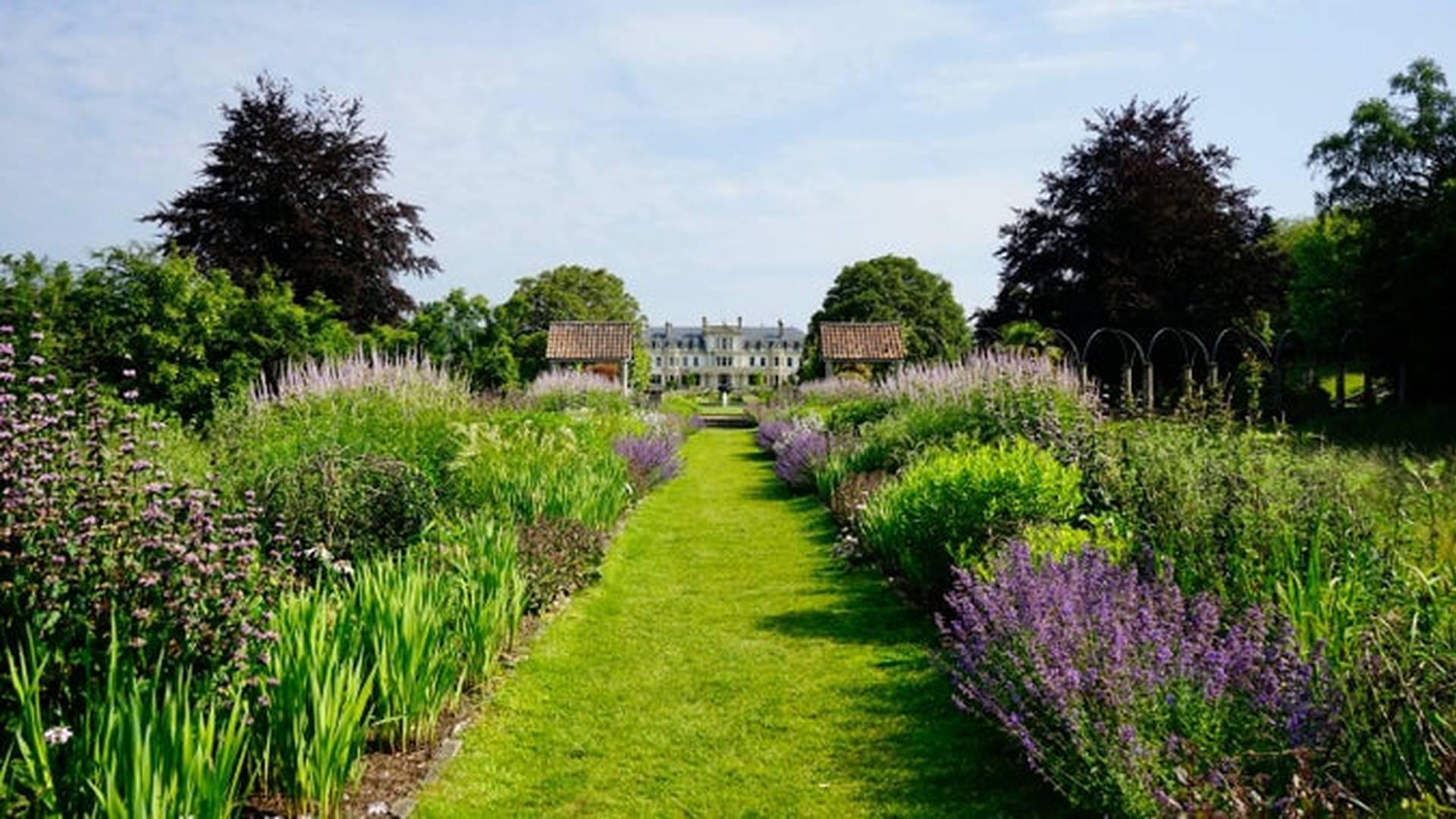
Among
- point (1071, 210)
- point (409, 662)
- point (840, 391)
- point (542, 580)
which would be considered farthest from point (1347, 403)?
point (409, 662)

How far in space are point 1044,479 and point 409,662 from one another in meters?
4.59

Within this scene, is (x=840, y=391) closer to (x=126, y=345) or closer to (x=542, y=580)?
(x=126, y=345)

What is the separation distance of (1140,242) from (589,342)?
20928 mm

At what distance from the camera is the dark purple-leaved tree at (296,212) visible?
25391 mm

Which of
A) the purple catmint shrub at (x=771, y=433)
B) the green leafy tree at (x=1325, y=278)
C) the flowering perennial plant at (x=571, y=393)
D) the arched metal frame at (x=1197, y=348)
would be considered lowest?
the purple catmint shrub at (x=771, y=433)

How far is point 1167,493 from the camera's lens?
6160 mm

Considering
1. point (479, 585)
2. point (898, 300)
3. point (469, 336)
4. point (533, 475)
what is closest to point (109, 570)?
point (479, 585)

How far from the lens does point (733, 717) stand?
5359 mm

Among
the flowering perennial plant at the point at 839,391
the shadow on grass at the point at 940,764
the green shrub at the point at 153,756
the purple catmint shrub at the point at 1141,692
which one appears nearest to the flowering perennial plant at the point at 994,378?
the shadow on grass at the point at 940,764

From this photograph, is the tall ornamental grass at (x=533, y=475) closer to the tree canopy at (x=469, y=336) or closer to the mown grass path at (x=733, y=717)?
the mown grass path at (x=733, y=717)

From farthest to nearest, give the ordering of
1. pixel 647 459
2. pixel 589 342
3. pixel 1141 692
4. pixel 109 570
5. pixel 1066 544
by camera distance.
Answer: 1. pixel 589 342
2. pixel 647 459
3. pixel 1066 544
4. pixel 1141 692
5. pixel 109 570

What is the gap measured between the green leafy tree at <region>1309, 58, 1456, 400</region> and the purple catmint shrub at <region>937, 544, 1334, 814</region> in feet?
61.5

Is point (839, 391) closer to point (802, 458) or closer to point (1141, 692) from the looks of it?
point (802, 458)

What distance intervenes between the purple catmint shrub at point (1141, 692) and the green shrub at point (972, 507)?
197 centimetres
